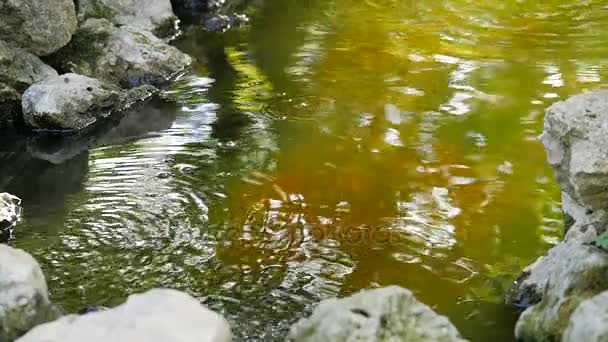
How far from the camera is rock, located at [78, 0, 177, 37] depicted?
1025 cm

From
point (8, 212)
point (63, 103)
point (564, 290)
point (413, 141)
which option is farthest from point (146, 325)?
point (63, 103)

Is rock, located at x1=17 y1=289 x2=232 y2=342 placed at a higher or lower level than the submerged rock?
higher

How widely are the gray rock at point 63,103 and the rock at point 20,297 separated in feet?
13.5

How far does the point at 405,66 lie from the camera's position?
907 cm

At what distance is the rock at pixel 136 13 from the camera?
33.6ft

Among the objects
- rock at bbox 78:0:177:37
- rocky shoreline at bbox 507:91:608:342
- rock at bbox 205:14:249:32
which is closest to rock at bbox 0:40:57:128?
rock at bbox 78:0:177:37

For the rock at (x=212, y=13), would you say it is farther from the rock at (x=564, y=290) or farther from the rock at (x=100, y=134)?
the rock at (x=564, y=290)

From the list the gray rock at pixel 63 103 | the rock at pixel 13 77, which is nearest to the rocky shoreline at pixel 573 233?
the gray rock at pixel 63 103

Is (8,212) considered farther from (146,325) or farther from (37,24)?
(37,24)

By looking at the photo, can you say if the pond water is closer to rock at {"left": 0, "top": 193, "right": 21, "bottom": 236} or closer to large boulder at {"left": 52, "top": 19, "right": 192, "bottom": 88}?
rock at {"left": 0, "top": 193, "right": 21, "bottom": 236}

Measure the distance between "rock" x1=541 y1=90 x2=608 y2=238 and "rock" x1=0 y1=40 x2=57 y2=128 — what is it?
5.51 metres

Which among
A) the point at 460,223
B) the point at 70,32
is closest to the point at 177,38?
the point at 70,32

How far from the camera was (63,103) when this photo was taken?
7.78 meters

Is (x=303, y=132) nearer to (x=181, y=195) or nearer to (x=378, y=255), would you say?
(x=181, y=195)
